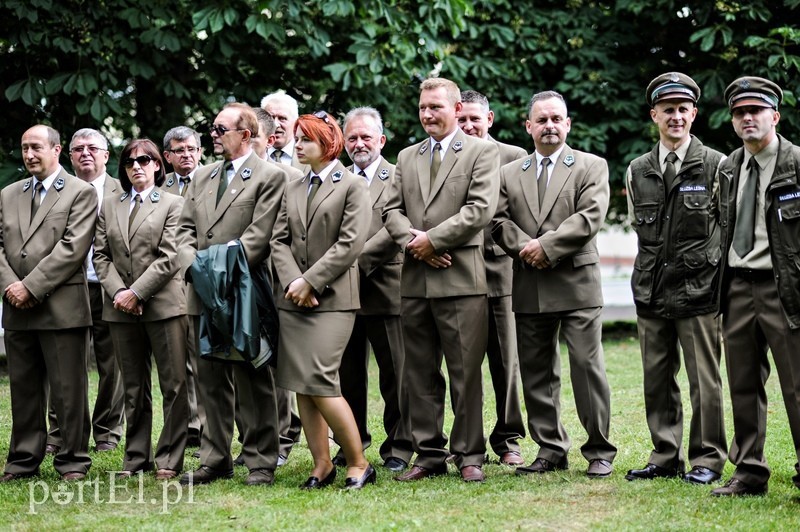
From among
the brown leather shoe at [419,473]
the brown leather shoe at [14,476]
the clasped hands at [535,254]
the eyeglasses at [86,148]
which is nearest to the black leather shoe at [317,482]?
the brown leather shoe at [419,473]

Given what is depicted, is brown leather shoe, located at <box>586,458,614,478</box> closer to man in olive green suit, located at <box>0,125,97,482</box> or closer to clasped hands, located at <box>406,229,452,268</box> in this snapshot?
clasped hands, located at <box>406,229,452,268</box>

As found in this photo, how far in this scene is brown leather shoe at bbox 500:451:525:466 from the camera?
729 cm

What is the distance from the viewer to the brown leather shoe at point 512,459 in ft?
23.9

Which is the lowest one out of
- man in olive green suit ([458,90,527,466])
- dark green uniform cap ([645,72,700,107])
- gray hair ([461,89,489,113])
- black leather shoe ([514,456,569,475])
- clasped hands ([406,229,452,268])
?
black leather shoe ([514,456,569,475])

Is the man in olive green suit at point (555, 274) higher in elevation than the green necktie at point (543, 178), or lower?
lower

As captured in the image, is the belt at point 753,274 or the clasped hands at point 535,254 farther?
the clasped hands at point 535,254

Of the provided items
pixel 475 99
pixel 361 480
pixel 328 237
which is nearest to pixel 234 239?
pixel 328 237

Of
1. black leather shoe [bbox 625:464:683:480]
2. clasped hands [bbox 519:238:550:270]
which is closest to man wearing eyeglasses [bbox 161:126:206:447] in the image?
clasped hands [bbox 519:238:550:270]

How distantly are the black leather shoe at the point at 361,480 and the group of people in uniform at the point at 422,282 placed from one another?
1cm

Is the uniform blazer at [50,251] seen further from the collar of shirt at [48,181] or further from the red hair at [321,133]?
the red hair at [321,133]

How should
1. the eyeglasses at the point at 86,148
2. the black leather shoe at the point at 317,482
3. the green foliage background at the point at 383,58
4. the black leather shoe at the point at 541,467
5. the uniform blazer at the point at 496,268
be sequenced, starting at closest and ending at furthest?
1. the black leather shoe at the point at 317,482
2. the black leather shoe at the point at 541,467
3. the uniform blazer at the point at 496,268
4. the eyeglasses at the point at 86,148
5. the green foliage background at the point at 383,58

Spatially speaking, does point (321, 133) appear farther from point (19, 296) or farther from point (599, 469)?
point (599, 469)

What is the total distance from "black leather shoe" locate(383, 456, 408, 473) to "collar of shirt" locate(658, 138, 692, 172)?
257 centimetres

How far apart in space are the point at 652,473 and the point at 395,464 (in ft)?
5.59
